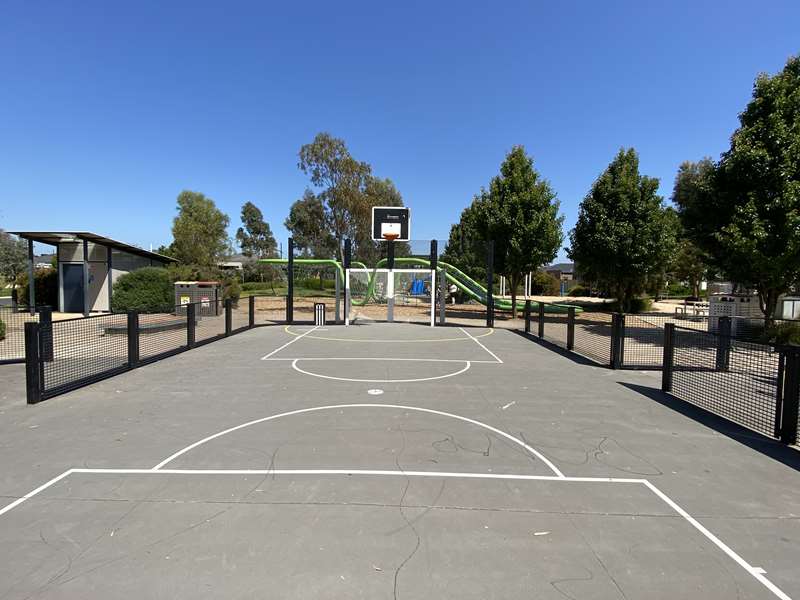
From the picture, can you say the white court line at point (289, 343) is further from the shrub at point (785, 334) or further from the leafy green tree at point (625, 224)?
the shrub at point (785, 334)

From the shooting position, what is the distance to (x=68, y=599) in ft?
9.84

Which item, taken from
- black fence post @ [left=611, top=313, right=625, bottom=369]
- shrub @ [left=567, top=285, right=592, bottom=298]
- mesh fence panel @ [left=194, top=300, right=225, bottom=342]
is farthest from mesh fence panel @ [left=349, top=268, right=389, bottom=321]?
shrub @ [left=567, top=285, right=592, bottom=298]

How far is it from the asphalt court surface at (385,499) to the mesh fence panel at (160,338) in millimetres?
4554

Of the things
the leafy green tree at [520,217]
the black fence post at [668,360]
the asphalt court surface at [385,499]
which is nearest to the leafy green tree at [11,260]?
the leafy green tree at [520,217]

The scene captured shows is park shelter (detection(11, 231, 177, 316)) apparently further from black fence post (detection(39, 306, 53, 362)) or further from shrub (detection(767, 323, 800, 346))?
shrub (detection(767, 323, 800, 346))

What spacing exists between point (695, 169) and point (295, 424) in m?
47.4

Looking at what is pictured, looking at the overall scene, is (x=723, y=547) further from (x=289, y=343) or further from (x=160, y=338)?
(x=160, y=338)

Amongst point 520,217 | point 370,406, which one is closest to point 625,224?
point 520,217

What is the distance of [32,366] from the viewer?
7797mm

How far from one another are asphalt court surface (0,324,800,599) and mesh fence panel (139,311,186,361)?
4.55 meters

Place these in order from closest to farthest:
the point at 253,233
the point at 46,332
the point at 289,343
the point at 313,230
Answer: the point at 46,332, the point at 289,343, the point at 313,230, the point at 253,233

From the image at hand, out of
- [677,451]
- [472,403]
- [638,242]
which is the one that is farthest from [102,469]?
[638,242]

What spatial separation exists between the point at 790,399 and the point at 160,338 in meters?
17.4

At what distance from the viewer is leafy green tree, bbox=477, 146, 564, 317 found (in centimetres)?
2595
